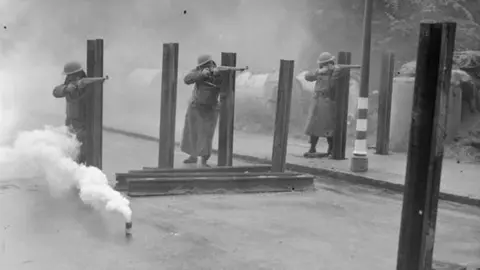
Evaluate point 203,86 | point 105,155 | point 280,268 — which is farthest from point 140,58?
point 280,268

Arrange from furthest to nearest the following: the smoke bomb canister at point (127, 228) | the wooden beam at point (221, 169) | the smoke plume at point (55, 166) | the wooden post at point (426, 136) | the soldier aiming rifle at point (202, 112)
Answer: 1. the soldier aiming rifle at point (202, 112)
2. the wooden beam at point (221, 169)
3. the smoke plume at point (55, 166)
4. the smoke bomb canister at point (127, 228)
5. the wooden post at point (426, 136)

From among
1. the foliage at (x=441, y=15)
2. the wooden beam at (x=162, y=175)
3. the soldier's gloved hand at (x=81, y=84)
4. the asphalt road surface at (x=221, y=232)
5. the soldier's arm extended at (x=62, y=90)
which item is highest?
the foliage at (x=441, y=15)

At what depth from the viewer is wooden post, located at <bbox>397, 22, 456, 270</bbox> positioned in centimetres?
404

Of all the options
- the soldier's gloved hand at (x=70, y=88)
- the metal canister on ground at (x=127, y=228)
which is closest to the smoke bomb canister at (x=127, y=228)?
the metal canister on ground at (x=127, y=228)

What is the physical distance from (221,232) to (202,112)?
4129 mm

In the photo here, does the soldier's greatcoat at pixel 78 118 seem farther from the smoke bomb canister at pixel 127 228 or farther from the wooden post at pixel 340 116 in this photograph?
the wooden post at pixel 340 116

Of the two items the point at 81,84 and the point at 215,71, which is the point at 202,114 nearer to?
the point at 215,71

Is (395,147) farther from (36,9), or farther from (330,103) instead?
(36,9)

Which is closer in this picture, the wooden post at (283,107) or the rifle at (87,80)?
the rifle at (87,80)

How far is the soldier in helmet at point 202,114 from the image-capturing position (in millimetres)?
9703

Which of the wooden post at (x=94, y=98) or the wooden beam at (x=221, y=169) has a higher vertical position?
the wooden post at (x=94, y=98)

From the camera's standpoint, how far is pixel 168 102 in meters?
9.20

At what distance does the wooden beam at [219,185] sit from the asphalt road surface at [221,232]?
→ 0.70ft

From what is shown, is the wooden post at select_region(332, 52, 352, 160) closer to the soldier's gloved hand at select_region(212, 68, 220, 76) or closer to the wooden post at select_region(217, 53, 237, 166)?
the wooden post at select_region(217, 53, 237, 166)
